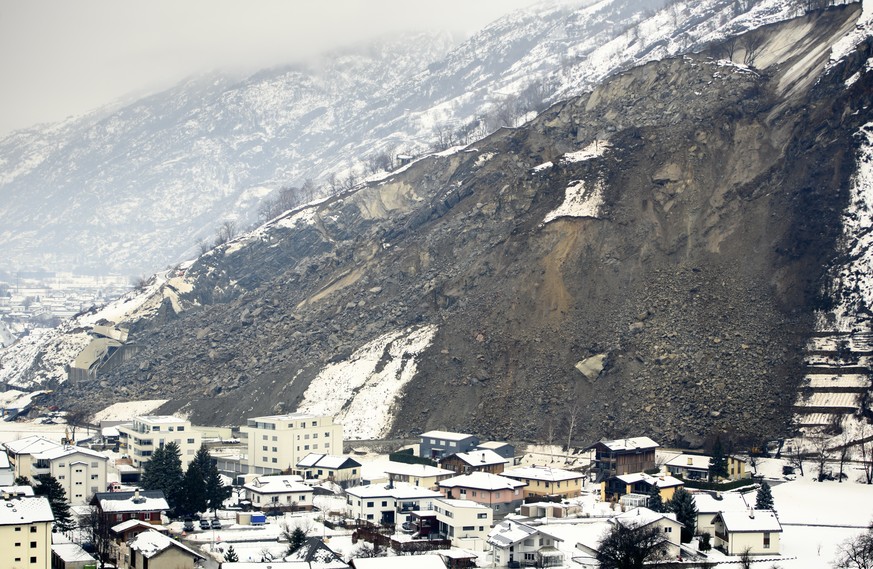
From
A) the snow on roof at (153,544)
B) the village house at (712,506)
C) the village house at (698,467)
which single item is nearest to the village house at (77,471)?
the snow on roof at (153,544)

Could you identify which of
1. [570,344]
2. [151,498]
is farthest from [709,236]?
[151,498]

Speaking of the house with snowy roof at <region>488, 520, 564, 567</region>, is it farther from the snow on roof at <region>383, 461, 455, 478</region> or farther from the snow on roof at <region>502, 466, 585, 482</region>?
the snow on roof at <region>383, 461, 455, 478</region>

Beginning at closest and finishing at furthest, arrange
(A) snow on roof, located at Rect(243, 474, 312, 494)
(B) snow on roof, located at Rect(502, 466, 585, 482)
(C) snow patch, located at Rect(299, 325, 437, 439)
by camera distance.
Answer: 1. (A) snow on roof, located at Rect(243, 474, 312, 494)
2. (B) snow on roof, located at Rect(502, 466, 585, 482)
3. (C) snow patch, located at Rect(299, 325, 437, 439)

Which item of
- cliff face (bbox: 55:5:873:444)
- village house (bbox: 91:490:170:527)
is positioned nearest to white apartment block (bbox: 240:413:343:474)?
cliff face (bbox: 55:5:873:444)

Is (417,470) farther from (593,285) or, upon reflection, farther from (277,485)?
(593,285)

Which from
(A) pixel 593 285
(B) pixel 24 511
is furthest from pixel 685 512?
(A) pixel 593 285

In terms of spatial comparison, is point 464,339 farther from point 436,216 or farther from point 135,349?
point 135,349

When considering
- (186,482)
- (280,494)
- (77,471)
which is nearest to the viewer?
(186,482)
